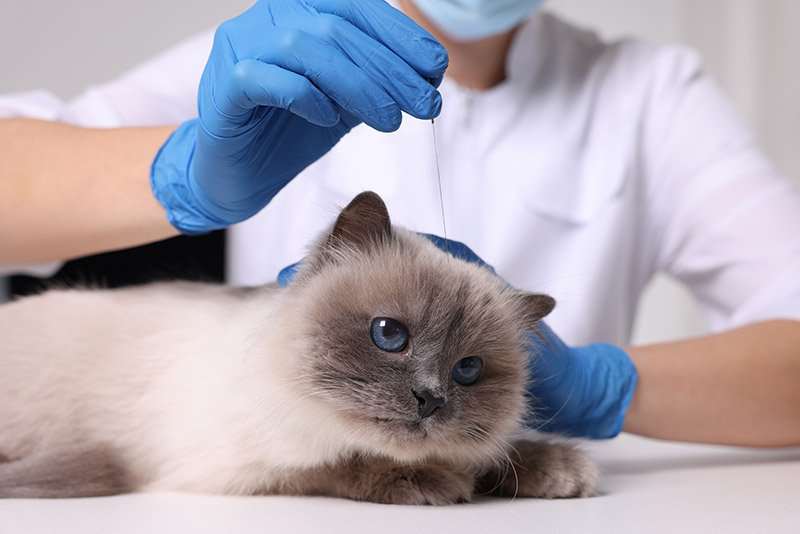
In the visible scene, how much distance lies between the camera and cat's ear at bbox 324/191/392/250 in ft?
4.08

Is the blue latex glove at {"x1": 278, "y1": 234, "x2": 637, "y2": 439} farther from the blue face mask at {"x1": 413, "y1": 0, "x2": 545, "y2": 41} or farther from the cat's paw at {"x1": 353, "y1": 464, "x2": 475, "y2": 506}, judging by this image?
the blue face mask at {"x1": 413, "y1": 0, "x2": 545, "y2": 41}

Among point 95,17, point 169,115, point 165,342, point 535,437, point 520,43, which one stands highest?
point 95,17

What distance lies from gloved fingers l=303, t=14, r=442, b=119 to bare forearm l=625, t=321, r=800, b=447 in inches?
36.9

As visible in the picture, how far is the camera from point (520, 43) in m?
2.39

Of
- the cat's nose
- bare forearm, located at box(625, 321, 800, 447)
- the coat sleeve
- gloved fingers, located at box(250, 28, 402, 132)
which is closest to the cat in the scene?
the cat's nose

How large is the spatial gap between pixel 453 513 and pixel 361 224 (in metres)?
0.50

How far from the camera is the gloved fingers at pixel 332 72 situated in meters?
1.18

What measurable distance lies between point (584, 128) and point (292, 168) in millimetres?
1274

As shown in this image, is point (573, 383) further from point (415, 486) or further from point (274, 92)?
point (274, 92)

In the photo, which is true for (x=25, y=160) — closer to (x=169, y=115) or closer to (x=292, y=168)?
(x=169, y=115)

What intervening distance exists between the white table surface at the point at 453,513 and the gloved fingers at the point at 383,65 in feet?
2.12

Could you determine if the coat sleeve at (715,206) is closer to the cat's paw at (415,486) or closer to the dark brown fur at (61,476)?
the cat's paw at (415,486)

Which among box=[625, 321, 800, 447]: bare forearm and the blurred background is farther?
the blurred background

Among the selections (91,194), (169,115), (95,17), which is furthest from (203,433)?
(95,17)
